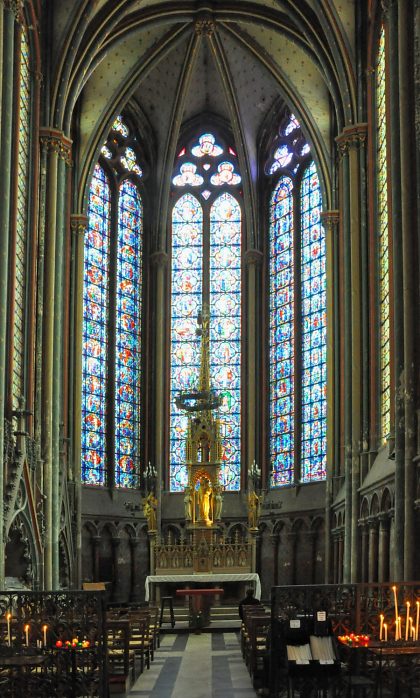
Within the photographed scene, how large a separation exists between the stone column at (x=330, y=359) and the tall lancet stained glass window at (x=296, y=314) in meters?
1.46

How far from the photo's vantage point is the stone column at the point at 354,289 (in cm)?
2839

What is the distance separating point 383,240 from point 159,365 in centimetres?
1210

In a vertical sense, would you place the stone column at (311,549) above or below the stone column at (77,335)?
below

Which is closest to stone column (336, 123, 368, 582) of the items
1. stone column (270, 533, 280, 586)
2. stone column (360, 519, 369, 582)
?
stone column (360, 519, 369, 582)

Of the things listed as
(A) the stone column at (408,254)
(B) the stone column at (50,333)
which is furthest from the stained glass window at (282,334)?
(A) the stone column at (408,254)

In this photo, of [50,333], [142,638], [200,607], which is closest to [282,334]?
[50,333]

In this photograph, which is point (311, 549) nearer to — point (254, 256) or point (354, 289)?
point (354, 289)

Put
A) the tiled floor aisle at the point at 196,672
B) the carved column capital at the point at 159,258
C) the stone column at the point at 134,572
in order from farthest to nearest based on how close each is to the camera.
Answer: the carved column capital at the point at 159,258 < the stone column at the point at 134,572 < the tiled floor aisle at the point at 196,672

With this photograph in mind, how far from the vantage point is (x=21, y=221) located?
27734mm

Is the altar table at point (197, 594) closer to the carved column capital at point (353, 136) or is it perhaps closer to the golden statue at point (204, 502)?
the golden statue at point (204, 502)


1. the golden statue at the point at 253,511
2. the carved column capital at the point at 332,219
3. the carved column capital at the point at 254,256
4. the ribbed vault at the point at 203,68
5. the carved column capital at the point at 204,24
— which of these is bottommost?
the golden statue at the point at 253,511

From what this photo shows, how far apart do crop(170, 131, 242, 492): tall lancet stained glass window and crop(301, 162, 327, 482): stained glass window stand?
9.32 feet

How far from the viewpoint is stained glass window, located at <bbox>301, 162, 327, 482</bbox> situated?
3471 centimetres

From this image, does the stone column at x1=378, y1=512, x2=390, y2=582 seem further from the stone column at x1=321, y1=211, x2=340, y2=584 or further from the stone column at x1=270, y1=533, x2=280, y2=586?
the stone column at x1=270, y1=533, x2=280, y2=586
